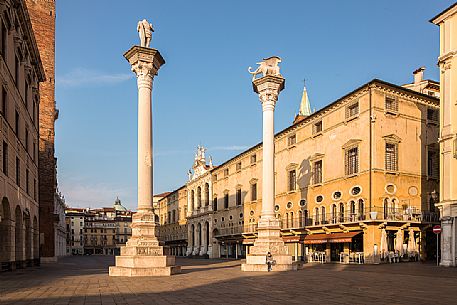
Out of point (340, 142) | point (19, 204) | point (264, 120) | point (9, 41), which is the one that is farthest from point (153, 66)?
point (340, 142)

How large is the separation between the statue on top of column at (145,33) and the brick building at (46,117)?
1301 inches

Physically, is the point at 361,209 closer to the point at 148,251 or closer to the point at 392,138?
the point at 392,138

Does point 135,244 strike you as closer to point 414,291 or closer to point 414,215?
point 414,291

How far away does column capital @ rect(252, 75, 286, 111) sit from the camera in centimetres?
2947

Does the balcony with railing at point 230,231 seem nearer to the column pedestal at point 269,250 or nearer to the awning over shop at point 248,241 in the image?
the awning over shop at point 248,241

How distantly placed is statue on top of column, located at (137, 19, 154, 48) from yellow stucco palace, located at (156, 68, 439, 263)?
2224 centimetres

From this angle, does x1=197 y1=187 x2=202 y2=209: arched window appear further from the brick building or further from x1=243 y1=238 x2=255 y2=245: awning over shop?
the brick building

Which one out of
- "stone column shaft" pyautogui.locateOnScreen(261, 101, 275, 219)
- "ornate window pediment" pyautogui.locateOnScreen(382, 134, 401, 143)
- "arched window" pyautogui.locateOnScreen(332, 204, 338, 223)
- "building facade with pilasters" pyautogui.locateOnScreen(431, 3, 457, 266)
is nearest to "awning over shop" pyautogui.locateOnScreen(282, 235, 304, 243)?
"arched window" pyautogui.locateOnScreen(332, 204, 338, 223)

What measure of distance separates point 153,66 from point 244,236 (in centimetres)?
4143

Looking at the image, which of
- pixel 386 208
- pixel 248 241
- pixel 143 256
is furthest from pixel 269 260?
pixel 248 241

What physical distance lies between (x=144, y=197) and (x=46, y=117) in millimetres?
36059

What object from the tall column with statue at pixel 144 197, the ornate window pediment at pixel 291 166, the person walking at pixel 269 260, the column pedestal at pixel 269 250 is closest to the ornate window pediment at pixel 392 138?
the ornate window pediment at pixel 291 166

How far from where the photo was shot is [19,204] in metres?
31.5

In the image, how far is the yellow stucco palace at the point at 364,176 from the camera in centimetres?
3916
